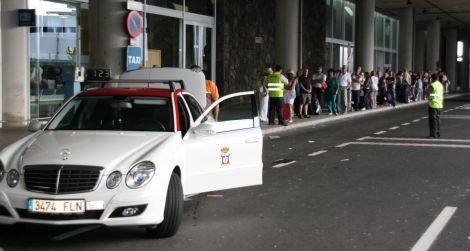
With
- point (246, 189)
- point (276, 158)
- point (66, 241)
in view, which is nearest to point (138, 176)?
point (66, 241)

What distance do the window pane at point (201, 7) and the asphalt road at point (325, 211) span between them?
11881mm

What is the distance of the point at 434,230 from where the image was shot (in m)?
6.80

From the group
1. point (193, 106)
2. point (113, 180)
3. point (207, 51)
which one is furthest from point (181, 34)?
point (113, 180)

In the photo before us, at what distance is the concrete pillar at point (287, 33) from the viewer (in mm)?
26469

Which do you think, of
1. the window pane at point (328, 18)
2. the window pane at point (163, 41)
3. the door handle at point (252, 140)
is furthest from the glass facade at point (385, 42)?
the door handle at point (252, 140)

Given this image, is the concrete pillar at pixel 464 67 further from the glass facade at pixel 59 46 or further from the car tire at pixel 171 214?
the car tire at pixel 171 214

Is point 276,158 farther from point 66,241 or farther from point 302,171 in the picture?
point 66,241

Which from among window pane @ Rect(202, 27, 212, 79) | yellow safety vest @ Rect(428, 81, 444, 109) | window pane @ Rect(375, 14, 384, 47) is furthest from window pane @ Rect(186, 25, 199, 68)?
window pane @ Rect(375, 14, 384, 47)

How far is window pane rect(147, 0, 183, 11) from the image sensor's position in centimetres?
2209

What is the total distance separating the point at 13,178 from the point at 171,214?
61.0 inches

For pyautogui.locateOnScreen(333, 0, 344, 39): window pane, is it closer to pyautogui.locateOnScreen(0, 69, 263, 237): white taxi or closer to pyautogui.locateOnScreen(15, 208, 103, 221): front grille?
pyautogui.locateOnScreen(0, 69, 263, 237): white taxi

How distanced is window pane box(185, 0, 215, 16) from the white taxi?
55.3ft

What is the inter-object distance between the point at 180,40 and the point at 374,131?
8.38m

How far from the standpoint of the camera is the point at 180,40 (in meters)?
23.6
